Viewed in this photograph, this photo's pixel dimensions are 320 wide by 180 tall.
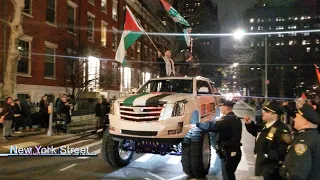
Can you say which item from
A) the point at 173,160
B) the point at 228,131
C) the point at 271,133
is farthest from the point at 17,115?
the point at 271,133

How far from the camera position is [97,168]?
802cm

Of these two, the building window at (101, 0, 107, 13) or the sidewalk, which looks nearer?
the sidewalk

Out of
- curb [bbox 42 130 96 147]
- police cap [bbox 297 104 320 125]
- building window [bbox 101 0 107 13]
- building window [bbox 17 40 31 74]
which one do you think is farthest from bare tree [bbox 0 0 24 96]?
building window [bbox 101 0 107 13]

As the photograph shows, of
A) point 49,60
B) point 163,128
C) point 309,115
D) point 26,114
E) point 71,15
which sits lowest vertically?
point 26,114

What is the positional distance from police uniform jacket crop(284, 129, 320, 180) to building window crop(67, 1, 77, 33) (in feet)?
73.1

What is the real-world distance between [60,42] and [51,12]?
2113mm

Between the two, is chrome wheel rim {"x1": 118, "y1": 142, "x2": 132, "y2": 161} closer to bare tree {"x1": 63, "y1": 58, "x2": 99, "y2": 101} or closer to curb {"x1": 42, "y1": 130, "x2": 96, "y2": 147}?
curb {"x1": 42, "y1": 130, "x2": 96, "y2": 147}

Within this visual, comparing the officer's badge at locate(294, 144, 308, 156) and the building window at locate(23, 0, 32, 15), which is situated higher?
the building window at locate(23, 0, 32, 15)

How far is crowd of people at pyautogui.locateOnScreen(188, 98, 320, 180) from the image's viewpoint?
3.24m

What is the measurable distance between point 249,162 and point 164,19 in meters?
49.8

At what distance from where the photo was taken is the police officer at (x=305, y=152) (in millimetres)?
3188

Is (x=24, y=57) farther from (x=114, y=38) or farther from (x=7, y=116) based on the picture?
(x=114, y=38)

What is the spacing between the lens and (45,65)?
2072 cm

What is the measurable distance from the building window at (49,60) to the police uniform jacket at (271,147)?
18814mm
